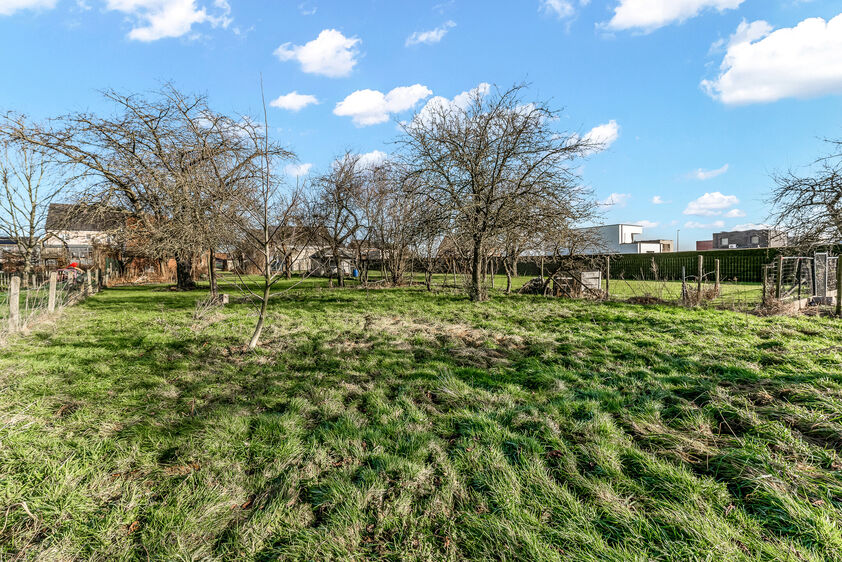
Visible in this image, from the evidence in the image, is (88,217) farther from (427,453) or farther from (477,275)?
(427,453)

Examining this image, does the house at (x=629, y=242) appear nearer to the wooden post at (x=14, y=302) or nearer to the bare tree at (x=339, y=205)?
the bare tree at (x=339, y=205)

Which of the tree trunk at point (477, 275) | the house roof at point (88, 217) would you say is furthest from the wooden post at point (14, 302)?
the tree trunk at point (477, 275)

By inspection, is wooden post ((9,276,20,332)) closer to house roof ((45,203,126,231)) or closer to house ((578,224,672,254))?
house roof ((45,203,126,231))

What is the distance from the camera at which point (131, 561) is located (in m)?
1.97

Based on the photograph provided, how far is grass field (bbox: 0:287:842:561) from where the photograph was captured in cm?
206

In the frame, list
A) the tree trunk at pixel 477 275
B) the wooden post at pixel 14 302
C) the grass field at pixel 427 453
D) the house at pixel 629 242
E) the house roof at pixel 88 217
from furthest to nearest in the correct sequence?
the house at pixel 629 242 < the house roof at pixel 88 217 < the tree trunk at pixel 477 275 < the wooden post at pixel 14 302 < the grass field at pixel 427 453

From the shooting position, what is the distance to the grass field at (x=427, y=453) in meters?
2.06

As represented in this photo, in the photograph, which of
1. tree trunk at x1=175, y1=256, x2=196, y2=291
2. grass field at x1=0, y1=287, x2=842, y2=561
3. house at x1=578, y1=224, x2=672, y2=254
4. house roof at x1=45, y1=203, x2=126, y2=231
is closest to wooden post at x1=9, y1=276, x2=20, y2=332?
grass field at x1=0, y1=287, x2=842, y2=561

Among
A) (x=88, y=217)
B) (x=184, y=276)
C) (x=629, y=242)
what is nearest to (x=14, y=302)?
(x=88, y=217)

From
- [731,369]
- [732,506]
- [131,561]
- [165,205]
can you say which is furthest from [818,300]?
[165,205]

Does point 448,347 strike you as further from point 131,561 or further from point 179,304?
point 179,304

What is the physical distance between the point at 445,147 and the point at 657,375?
9.01m

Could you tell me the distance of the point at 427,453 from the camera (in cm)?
291

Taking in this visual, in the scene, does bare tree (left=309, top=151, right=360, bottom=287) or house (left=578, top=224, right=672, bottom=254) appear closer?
bare tree (left=309, top=151, right=360, bottom=287)
